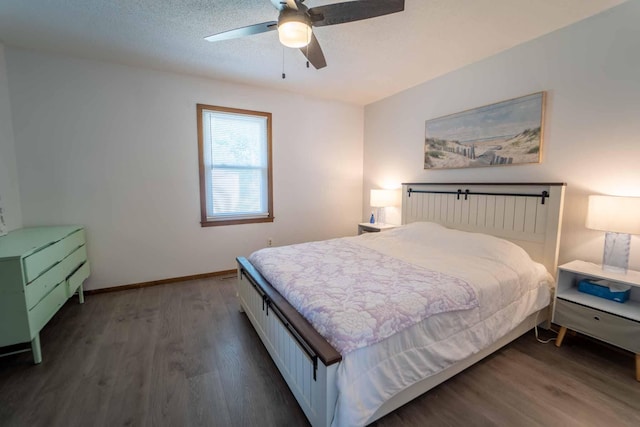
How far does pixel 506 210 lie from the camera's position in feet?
8.91

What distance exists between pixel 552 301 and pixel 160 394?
10.3ft

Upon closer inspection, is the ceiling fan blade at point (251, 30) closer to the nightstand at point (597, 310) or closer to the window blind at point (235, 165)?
the window blind at point (235, 165)

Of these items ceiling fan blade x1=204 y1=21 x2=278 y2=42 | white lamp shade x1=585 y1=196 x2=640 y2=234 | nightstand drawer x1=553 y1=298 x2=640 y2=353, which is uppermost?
ceiling fan blade x1=204 y1=21 x2=278 y2=42

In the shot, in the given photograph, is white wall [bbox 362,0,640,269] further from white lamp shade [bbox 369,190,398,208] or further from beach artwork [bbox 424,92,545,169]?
white lamp shade [bbox 369,190,398,208]

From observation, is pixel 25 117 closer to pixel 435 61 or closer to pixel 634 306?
pixel 435 61

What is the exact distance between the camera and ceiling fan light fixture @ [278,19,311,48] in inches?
61.7

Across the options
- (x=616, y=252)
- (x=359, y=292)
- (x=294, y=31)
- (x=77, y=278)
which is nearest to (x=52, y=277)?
(x=77, y=278)

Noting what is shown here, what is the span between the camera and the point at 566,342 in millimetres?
2232

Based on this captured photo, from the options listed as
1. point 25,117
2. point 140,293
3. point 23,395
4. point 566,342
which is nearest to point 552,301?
point 566,342

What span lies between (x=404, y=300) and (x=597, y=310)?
155cm

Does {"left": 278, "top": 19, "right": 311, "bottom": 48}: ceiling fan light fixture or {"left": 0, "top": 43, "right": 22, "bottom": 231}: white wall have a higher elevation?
{"left": 278, "top": 19, "right": 311, "bottom": 48}: ceiling fan light fixture

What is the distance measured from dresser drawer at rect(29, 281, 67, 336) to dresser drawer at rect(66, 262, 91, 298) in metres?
0.09

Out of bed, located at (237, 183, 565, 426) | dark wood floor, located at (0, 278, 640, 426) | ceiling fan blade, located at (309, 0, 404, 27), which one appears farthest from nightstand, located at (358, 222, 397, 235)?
ceiling fan blade, located at (309, 0, 404, 27)

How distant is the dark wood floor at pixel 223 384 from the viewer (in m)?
1.52
